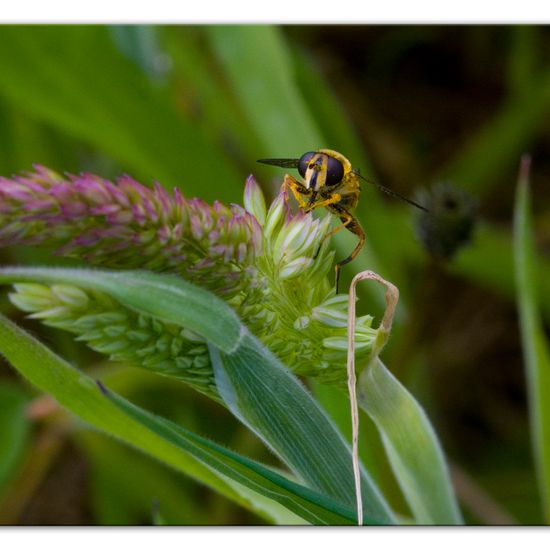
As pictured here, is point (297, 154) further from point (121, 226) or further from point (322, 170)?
point (121, 226)

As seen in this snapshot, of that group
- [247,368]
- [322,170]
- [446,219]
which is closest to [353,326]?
[247,368]

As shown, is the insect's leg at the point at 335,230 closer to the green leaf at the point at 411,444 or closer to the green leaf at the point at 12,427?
the green leaf at the point at 411,444

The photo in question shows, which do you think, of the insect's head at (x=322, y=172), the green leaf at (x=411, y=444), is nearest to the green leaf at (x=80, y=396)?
the green leaf at (x=411, y=444)

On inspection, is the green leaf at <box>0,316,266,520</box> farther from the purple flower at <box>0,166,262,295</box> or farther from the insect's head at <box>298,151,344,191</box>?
the insect's head at <box>298,151,344,191</box>

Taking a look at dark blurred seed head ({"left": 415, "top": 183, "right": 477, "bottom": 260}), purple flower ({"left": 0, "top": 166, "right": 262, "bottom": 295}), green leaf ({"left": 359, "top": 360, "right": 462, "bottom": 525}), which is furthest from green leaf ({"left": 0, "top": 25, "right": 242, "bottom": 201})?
purple flower ({"left": 0, "top": 166, "right": 262, "bottom": 295})

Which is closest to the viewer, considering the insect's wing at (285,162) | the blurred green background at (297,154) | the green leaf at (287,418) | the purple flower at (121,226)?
the purple flower at (121,226)

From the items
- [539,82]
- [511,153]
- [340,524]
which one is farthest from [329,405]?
[539,82]
